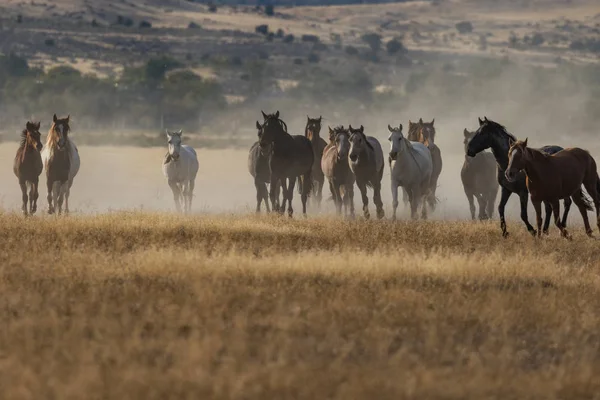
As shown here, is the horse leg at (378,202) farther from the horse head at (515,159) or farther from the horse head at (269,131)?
the horse head at (515,159)

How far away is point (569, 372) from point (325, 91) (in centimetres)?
9072

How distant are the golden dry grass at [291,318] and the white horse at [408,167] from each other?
7.06 meters

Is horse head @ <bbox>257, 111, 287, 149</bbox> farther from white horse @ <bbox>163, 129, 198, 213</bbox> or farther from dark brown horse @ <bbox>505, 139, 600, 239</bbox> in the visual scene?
dark brown horse @ <bbox>505, 139, 600, 239</bbox>

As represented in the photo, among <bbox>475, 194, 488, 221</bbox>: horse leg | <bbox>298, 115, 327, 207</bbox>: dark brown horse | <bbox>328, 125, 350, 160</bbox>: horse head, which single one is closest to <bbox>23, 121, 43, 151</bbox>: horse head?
<bbox>328, 125, 350, 160</bbox>: horse head

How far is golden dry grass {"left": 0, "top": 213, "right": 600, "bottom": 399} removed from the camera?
952 centimetres

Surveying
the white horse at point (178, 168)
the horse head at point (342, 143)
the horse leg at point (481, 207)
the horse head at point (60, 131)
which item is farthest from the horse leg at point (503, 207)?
the white horse at point (178, 168)

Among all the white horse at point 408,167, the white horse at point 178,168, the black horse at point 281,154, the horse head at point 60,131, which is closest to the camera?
the horse head at point 60,131

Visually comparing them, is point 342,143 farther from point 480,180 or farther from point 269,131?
point 480,180

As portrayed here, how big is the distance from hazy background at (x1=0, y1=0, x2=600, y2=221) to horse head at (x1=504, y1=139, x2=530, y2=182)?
11093mm

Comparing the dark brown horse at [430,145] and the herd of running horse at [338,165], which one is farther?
the dark brown horse at [430,145]

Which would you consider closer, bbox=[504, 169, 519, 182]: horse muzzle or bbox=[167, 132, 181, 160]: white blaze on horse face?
bbox=[504, 169, 519, 182]: horse muzzle

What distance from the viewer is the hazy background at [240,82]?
55.5m

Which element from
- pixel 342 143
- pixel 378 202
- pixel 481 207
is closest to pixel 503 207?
pixel 342 143

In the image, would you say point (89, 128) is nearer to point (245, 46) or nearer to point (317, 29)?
point (245, 46)
